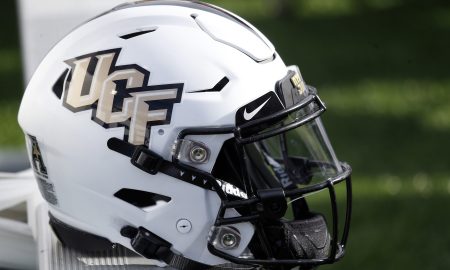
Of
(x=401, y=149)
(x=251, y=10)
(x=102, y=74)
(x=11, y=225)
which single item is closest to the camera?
(x=102, y=74)

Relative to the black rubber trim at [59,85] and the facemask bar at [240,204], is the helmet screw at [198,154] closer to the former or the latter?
the facemask bar at [240,204]

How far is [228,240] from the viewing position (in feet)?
6.93

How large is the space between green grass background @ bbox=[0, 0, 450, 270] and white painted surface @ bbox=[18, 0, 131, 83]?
1.29 meters

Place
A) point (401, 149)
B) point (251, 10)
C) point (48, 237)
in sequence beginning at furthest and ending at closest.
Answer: point (251, 10), point (401, 149), point (48, 237)

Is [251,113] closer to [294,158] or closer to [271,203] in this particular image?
[271,203]

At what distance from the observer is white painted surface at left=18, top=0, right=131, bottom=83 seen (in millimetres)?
3184

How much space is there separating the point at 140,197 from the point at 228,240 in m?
0.25

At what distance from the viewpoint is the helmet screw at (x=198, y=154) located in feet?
6.77

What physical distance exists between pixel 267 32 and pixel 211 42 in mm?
4627

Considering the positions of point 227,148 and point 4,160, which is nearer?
point 227,148

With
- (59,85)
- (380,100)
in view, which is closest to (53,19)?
(59,85)

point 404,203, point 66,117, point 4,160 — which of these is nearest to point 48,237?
point 66,117

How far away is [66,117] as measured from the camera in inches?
83.7

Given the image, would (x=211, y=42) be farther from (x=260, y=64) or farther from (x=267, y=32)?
(x=267, y=32)
